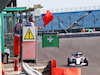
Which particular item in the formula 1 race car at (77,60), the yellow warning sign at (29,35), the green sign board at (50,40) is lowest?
the formula 1 race car at (77,60)

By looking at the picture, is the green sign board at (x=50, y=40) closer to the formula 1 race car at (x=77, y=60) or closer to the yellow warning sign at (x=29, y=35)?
the yellow warning sign at (x=29, y=35)

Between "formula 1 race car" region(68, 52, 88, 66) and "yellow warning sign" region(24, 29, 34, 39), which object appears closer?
"yellow warning sign" region(24, 29, 34, 39)

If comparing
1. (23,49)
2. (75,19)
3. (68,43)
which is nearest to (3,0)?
(23,49)

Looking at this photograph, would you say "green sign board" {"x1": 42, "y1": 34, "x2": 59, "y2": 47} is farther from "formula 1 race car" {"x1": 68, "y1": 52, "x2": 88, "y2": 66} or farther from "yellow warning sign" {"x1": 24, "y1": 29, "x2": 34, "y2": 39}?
"formula 1 race car" {"x1": 68, "y1": 52, "x2": 88, "y2": 66}

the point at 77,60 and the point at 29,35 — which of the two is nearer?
the point at 29,35

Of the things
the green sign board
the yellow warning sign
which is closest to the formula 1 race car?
the green sign board

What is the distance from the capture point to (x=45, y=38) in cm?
1639

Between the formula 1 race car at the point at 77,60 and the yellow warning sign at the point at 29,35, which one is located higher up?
the yellow warning sign at the point at 29,35

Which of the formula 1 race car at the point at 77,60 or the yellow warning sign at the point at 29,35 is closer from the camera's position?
the yellow warning sign at the point at 29,35

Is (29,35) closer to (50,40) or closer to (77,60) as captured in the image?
(50,40)

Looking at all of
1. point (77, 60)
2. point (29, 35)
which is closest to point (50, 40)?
point (29, 35)

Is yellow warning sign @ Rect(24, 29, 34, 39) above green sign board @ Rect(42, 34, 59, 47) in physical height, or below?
above

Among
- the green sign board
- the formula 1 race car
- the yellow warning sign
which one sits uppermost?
the yellow warning sign

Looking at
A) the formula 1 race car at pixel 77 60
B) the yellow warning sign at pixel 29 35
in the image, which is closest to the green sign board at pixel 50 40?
the yellow warning sign at pixel 29 35
